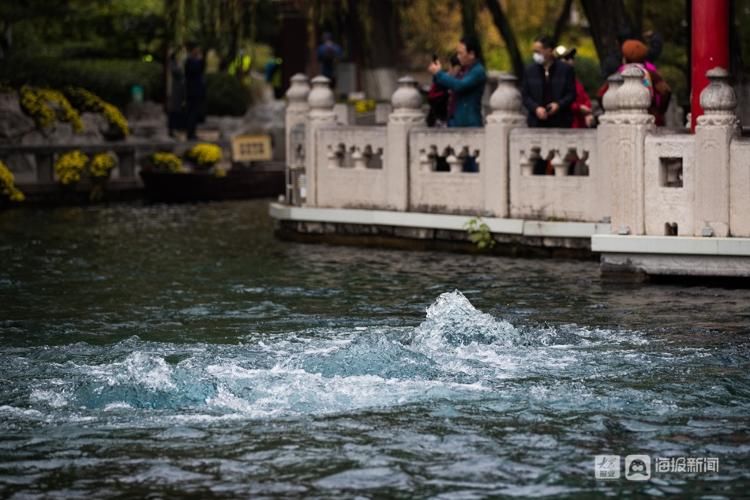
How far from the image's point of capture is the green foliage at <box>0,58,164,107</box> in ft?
97.1

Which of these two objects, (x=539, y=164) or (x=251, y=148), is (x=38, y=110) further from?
(x=539, y=164)

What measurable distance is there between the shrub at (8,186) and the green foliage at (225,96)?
8.62 meters

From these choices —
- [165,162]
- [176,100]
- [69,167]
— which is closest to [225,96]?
[176,100]

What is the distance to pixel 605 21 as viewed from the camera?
22141 millimetres

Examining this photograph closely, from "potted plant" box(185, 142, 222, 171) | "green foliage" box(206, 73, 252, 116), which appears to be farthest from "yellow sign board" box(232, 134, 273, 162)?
"green foliage" box(206, 73, 252, 116)

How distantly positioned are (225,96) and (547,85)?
1571 cm

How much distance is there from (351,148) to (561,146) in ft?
10.3

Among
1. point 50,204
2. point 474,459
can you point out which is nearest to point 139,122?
point 50,204

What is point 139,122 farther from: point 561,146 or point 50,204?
point 561,146

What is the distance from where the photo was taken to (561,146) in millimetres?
16734

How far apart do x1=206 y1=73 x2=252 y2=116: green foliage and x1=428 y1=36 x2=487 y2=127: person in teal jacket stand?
1449 centimetres

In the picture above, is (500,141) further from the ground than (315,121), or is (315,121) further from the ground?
(315,121)

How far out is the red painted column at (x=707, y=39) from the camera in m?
15.9

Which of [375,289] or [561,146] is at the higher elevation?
[561,146]
